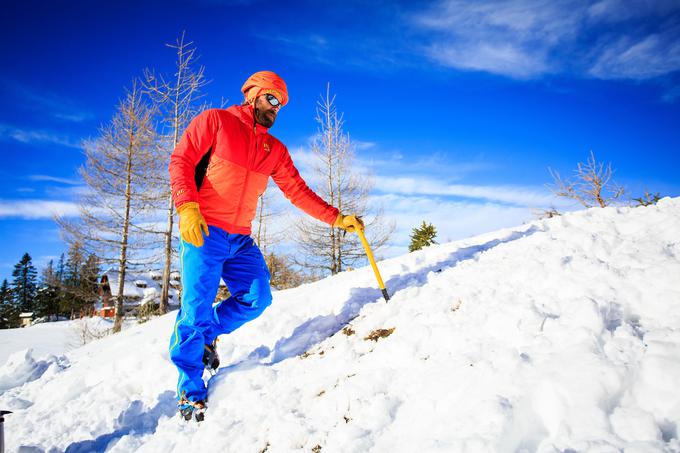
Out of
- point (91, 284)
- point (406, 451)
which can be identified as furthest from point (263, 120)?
point (91, 284)

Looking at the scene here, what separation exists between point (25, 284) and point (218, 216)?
5758 centimetres

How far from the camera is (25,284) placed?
1727 inches

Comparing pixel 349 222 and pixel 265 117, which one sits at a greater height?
pixel 265 117

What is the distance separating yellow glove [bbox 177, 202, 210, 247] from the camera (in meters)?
2.49

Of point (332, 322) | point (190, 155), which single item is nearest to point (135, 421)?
point (332, 322)

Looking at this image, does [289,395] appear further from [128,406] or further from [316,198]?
[316,198]

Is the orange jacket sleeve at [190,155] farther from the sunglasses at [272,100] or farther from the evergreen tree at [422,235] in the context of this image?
the evergreen tree at [422,235]

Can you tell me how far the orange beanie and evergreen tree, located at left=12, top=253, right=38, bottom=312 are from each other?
2151 inches

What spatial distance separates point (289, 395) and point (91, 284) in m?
13.3

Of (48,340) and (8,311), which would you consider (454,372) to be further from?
(8,311)

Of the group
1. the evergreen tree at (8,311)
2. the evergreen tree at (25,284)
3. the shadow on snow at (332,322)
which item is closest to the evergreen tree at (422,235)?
the shadow on snow at (332,322)

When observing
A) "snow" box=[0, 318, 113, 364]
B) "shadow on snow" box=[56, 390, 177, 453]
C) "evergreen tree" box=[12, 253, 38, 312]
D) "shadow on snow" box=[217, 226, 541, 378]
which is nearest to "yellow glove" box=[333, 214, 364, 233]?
"shadow on snow" box=[217, 226, 541, 378]

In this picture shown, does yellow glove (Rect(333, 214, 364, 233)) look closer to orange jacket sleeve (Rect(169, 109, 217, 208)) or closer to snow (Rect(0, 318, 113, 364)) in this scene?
orange jacket sleeve (Rect(169, 109, 217, 208))

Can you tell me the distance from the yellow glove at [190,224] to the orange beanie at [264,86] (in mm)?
1153
